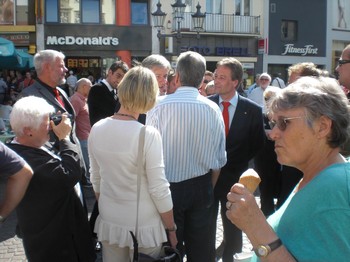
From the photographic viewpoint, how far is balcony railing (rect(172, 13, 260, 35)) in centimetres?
2428

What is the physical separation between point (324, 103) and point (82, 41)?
2157 cm

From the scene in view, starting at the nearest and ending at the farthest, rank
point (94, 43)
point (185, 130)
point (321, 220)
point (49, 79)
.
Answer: point (321, 220)
point (185, 130)
point (49, 79)
point (94, 43)

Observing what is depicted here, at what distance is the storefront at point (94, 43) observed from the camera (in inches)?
854

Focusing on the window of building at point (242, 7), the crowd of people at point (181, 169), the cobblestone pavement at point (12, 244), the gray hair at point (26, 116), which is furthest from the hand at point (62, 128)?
the window of building at point (242, 7)

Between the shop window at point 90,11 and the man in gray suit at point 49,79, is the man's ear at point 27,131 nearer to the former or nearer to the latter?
the man in gray suit at point 49,79

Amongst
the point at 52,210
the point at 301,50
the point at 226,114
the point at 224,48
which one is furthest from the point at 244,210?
the point at 301,50

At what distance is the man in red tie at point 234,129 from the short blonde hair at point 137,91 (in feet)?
4.56

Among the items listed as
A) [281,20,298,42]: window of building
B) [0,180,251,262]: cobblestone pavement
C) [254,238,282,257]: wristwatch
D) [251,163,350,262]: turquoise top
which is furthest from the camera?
[281,20,298,42]: window of building

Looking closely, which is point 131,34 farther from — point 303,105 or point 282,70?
point 303,105

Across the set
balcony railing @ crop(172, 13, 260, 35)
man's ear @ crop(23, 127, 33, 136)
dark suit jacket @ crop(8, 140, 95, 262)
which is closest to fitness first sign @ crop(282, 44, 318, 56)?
balcony railing @ crop(172, 13, 260, 35)

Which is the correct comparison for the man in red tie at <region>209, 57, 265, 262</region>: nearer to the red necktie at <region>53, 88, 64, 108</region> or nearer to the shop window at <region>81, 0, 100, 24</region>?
the red necktie at <region>53, 88, 64, 108</region>

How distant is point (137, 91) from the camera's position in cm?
264

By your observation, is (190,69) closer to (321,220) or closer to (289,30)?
(321,220)

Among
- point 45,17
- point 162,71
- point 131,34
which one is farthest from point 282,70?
point 162,71
